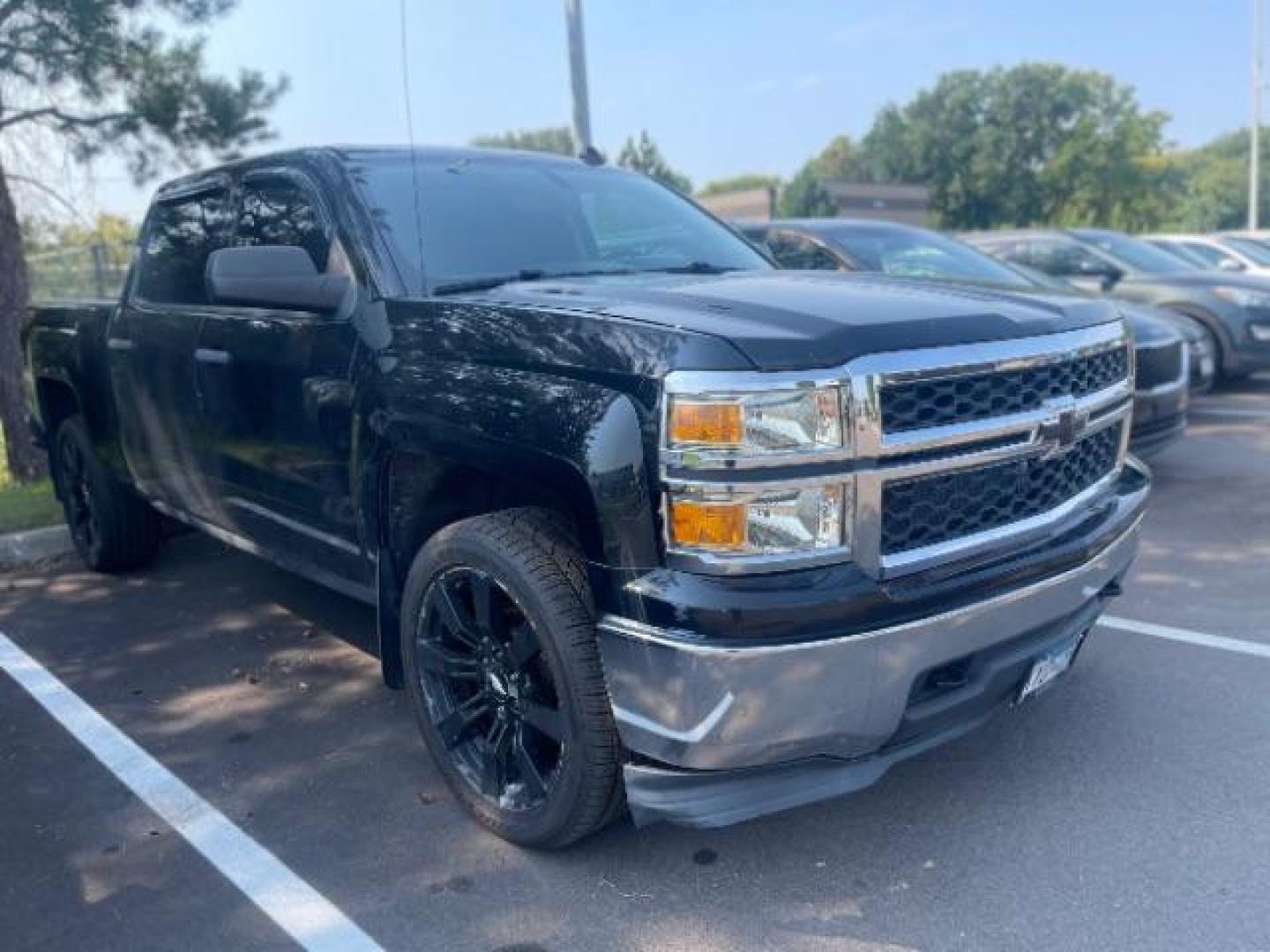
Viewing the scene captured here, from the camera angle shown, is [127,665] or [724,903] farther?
[127,665]

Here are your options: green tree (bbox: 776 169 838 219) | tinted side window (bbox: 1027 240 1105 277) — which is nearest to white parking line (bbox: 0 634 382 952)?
tinted side window (bbox: 1027 240 1105 277)

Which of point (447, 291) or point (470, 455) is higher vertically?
point (447, 291)

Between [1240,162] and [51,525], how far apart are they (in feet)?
353

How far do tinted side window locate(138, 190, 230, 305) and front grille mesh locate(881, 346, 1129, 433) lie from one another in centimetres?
291

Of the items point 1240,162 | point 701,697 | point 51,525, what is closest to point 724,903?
point 701,697

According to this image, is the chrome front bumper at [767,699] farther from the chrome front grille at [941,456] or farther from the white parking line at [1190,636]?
the white parking line at [1190,636]

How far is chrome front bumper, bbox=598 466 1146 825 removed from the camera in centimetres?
249

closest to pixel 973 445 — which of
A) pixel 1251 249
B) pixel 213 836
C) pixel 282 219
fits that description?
pixel 213 836

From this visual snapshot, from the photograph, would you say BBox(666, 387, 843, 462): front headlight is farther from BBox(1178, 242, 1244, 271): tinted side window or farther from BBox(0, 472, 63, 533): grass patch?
BBox(1178, 242, 1244, 271): tinted side window

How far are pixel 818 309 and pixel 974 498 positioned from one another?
603mm

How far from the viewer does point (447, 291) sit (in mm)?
3477

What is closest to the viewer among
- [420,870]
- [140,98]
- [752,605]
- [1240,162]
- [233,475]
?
[752,605]

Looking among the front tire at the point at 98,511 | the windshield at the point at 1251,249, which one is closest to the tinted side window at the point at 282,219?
the front tire at the point at 98,511

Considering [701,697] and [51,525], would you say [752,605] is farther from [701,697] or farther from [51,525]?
[51,525]
